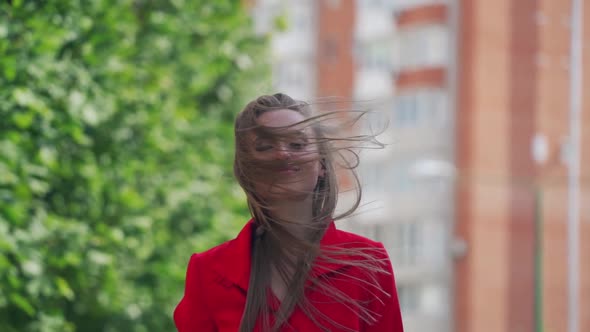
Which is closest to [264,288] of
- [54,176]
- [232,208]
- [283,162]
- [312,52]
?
[283,162]

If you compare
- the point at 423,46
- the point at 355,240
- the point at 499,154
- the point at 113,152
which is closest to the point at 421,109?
the point at 423,46

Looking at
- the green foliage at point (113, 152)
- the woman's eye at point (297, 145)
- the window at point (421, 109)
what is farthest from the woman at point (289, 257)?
the window at point (421, 109)

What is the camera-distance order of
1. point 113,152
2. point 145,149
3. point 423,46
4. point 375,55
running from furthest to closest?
point 375,55 < point 423,46 < point 145,149 < point 113,152

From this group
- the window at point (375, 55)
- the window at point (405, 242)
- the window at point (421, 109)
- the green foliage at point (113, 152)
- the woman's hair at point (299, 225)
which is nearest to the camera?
the woman's hair at point (299, 225)

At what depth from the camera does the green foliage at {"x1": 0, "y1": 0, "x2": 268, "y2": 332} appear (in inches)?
342

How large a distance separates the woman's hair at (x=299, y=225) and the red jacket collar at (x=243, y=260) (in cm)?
2

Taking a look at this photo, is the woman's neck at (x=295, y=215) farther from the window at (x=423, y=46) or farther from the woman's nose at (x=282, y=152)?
the window at (x=423, y=46)

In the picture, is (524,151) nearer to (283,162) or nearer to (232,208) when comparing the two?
(232,208)

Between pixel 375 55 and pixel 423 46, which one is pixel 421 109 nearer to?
pixel 423 46

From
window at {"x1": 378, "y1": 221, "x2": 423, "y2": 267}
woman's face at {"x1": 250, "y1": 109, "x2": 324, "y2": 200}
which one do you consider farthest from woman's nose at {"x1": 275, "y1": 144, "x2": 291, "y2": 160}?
window at {"x1": 378, "y1": 221, "x2": 423, "y2": 267}

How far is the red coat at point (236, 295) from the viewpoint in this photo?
3740 millimetres

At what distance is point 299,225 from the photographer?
3814 mm

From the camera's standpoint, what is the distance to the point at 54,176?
35.0 feet

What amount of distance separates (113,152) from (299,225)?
7.76m
